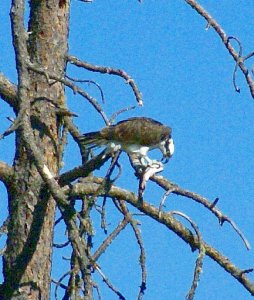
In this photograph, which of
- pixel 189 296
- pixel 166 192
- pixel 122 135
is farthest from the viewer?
pixel 122 135

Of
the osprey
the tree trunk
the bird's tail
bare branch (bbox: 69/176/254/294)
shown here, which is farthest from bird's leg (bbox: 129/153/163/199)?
the tree trunk

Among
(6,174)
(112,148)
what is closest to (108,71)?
(112,148)

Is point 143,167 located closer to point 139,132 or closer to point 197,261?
point 197,261

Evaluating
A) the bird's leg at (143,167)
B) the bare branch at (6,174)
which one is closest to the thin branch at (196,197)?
the bird's leg at (143,167)

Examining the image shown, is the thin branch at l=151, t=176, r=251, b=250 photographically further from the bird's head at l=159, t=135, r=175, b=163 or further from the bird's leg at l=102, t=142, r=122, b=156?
the bird's head at l=159, t=135, r=175, b=163

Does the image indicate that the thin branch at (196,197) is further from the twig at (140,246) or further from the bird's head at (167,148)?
the bird's head at (167,148)

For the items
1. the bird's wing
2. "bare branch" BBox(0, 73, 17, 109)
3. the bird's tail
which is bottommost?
the bird's tail

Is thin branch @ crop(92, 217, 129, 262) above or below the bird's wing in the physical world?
below

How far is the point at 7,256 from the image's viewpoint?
27.8ft

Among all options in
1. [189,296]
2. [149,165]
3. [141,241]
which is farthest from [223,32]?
[189,296]

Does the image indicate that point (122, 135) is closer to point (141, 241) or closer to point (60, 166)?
point (60, 166)

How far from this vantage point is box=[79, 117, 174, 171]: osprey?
8812 millimetres

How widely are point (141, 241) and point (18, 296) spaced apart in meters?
0.99

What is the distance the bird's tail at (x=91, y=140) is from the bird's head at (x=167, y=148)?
711 millimetres
